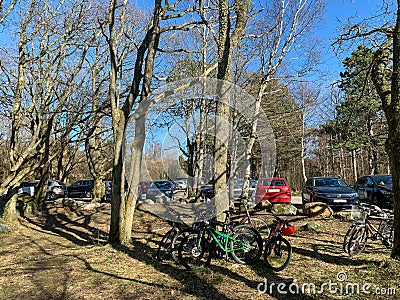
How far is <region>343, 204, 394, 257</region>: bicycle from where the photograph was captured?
649 cm

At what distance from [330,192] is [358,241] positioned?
650 cm

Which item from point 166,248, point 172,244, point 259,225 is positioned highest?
point 259,225

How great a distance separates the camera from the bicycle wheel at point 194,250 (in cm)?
619

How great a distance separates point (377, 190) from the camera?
13859mm

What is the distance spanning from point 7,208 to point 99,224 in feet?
11.1

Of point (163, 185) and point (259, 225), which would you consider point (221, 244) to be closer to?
point (259, 225)

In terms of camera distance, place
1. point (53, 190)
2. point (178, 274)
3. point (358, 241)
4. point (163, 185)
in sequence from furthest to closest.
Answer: point (53, 190) < point (163, 185) < point (358, 241) < point (178, 274)

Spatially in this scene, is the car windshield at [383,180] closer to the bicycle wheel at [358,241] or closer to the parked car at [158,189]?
the bicycle wheel at [358,241]

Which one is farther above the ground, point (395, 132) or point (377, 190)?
point (395, 132)

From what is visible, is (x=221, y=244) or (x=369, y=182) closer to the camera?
(x=221, y=244)

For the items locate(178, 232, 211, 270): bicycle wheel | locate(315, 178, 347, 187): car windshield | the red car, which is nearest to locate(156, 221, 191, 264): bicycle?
locate(178, 232, 211, 270): bicycle wheel

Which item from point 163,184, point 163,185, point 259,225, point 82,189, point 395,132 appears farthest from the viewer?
point 82,189

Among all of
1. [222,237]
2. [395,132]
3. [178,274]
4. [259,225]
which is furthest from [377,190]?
[178,274]

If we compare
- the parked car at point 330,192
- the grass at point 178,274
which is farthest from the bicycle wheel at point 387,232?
the parked car at point 330,192
